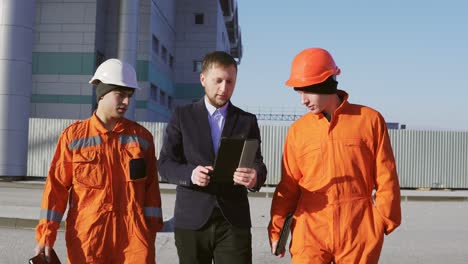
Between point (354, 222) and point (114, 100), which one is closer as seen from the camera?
point (354, 222)

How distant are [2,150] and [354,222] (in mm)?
18372

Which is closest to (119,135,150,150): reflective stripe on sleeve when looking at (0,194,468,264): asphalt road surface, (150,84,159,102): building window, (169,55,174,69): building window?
(0,194,468,264): asphalt road surface

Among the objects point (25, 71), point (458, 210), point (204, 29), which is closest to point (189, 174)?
point (458, 210)

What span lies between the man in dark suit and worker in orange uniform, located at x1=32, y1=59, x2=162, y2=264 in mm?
179

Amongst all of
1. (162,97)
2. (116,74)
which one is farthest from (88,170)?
(162,97)

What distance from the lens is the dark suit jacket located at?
3.31m

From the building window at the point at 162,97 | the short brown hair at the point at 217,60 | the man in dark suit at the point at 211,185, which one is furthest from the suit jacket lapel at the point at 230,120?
the building window at the point at 162,97

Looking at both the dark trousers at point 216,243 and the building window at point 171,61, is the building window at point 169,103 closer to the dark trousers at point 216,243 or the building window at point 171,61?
the building window at point 171,61

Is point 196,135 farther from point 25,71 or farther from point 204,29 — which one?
point 204,29

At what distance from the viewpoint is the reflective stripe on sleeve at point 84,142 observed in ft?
11.0

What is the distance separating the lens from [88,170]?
3320mm

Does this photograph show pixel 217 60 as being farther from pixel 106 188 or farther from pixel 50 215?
pixel 50 215

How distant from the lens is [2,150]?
1930cm

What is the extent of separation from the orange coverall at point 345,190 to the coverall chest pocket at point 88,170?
118 centimetres
